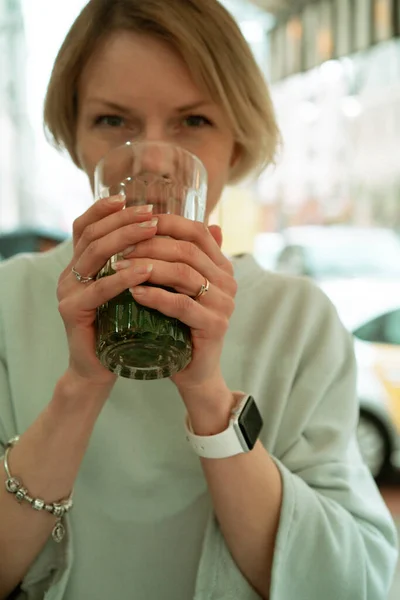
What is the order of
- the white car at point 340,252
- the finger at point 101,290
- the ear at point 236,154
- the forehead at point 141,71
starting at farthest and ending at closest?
1. the white car at point 340,252
2. the ear at point 236,154
3. the forehead at point 141,71
4. the finger at point 101,290

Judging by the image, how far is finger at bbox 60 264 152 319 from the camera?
47cm

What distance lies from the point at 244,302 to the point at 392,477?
186 centimetres

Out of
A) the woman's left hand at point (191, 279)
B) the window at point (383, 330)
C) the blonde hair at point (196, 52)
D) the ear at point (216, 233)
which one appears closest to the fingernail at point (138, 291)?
the woman's left hand at point (191, 279)

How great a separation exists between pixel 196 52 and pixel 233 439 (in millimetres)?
524

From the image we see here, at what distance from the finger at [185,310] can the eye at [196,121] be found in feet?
1.16

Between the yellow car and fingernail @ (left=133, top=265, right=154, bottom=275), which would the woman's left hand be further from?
the yellow car

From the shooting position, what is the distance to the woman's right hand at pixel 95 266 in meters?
0.48

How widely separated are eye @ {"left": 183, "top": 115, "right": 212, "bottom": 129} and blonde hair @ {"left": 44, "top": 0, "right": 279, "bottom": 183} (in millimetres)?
31

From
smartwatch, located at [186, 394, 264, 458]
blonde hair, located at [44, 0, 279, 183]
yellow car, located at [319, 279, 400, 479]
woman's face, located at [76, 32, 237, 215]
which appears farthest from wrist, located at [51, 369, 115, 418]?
yellow car, located at [319, 279, 400, 479]

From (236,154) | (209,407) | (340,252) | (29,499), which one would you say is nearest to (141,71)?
(236,154)

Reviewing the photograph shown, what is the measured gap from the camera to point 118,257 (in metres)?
0.51

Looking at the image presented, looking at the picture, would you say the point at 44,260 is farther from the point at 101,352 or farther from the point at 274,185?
the point at 274,185

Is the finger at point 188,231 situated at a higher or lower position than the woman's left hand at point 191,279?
higher

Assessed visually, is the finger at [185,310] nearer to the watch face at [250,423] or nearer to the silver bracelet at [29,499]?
the watch face at [250,423]
